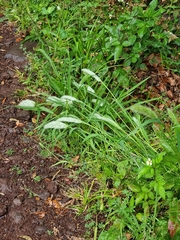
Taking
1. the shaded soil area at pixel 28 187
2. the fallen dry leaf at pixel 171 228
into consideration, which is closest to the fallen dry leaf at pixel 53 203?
the shaded soil area at pixel 28 187

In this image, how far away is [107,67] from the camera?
11.4 feet

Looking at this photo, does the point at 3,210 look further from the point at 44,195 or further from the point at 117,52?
the point at 117,52

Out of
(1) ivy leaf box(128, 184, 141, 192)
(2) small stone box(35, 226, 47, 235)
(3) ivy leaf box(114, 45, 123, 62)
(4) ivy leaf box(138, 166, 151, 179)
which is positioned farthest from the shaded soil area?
(3) ivy leaf box(114, 45, 123, 62)

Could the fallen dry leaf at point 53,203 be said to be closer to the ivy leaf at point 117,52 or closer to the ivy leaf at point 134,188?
the ivy leaf at point 134,188

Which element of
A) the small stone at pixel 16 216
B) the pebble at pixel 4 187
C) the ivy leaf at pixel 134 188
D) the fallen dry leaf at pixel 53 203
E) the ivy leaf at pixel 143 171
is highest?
the ivy leaf at pixel 143 171

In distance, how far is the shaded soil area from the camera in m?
2.75

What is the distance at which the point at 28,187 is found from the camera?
2.96m

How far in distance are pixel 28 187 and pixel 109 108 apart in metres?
0.84

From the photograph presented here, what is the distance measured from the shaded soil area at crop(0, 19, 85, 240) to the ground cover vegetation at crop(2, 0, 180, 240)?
0.09m

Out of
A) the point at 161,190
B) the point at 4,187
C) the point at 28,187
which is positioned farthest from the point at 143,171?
the point at 4,187

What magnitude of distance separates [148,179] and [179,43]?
1.50 metres

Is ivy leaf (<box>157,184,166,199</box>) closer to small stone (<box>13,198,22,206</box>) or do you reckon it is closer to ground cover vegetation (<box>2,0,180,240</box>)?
ground cover vegetation (<box>2,0,180,240</box>)

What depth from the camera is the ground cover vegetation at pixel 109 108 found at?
8.84 feet

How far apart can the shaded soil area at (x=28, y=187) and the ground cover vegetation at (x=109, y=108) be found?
0.09 meters
